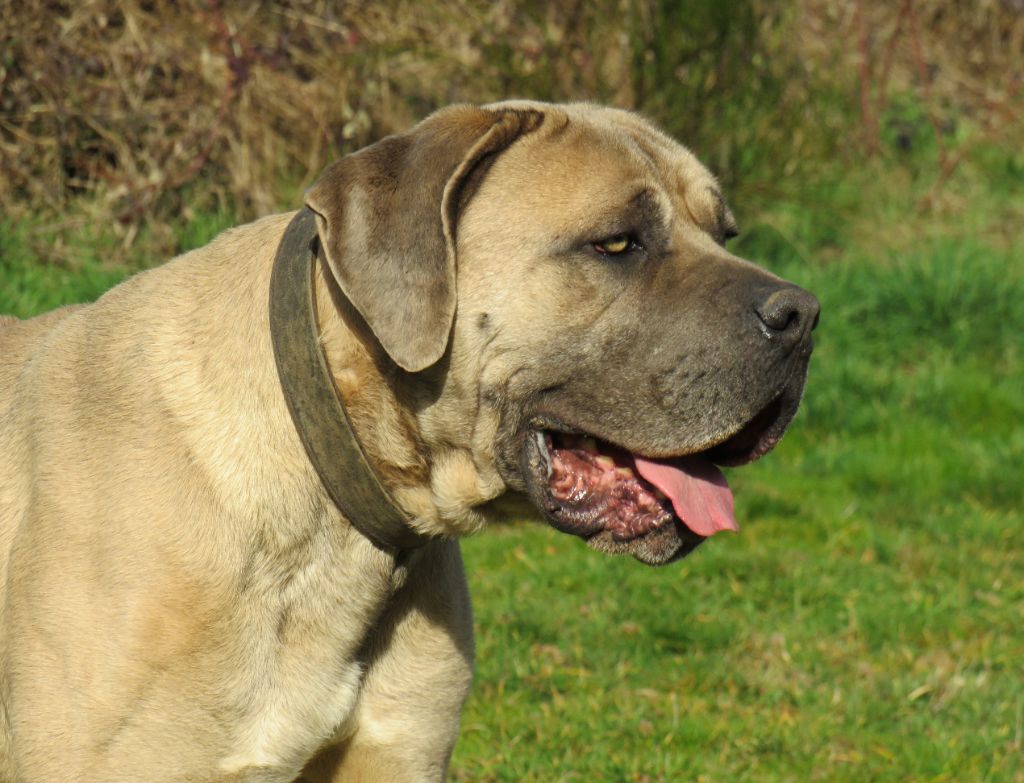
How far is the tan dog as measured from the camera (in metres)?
3.02

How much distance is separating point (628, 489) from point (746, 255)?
5.80 meters

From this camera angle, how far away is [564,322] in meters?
3.17

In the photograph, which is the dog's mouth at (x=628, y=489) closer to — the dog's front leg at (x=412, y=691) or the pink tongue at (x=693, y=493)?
the pink tongue at (x=693, y=493)

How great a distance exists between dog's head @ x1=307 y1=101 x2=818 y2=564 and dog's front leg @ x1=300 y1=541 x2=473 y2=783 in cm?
33

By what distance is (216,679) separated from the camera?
10.1ft

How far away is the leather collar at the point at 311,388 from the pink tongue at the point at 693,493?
598 mm

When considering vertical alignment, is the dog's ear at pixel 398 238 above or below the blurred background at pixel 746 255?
above

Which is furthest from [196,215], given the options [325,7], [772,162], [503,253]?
[503,253]

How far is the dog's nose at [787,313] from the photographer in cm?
313

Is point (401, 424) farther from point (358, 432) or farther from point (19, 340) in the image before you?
point (19, 340)

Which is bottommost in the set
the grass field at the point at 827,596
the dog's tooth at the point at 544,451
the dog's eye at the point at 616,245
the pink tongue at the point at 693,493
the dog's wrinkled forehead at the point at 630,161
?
the grass field at the point at 827,596

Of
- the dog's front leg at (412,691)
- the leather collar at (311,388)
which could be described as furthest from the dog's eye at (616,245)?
the dog's front leg at (412,691)

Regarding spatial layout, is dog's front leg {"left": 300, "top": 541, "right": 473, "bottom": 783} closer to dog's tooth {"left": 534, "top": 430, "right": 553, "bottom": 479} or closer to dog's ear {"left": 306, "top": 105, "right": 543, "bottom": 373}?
dog's tooth {"left": 534, "top": 430, "right": 553, "bottom": 479}

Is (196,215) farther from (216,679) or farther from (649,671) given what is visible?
(216,679)
